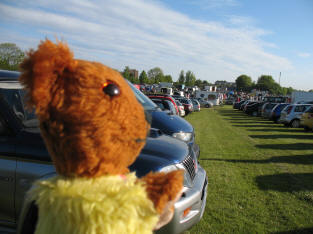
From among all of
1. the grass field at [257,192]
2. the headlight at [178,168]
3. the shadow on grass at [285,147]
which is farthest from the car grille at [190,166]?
the shadow on grass at [285,147]

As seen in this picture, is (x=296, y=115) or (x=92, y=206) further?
(x=296, y=115)

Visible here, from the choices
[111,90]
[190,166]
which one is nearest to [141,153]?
[190,166]

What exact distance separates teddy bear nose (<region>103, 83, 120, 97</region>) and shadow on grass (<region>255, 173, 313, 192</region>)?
4828 mm

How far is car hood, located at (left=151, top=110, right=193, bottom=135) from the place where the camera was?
4.89 metres

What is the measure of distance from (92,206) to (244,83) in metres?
132

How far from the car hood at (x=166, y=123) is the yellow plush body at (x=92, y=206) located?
3.60m

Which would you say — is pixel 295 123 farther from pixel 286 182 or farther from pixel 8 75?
pixel 8 75

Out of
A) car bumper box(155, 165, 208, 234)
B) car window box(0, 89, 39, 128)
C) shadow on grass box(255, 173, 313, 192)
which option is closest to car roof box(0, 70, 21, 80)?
car window box(0, 89, 39, 128)

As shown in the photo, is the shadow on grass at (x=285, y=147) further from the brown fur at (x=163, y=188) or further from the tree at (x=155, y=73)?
the tree at (x=155, y=73)

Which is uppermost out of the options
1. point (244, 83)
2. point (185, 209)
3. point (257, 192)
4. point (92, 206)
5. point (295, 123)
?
point (244, 83)

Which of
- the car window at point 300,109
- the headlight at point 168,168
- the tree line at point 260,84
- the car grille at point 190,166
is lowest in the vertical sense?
the car grille at point 190,166

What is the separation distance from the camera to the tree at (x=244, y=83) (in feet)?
402

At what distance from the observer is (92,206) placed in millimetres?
1050

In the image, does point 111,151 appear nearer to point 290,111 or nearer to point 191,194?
point 191,194
